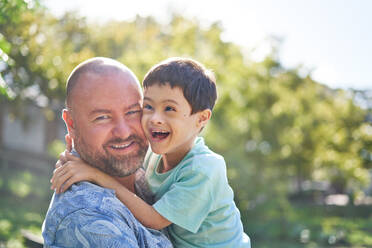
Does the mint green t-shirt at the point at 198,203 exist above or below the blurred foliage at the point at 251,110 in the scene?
below

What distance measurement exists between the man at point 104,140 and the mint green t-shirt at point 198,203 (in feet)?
0.56

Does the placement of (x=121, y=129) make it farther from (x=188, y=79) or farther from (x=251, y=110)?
(x=251, y=110)

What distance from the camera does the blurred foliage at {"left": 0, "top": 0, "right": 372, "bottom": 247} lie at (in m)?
15.8

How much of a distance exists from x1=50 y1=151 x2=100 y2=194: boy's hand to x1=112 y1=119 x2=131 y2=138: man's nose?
0.22m

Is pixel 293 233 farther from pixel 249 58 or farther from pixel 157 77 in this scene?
pixel 157 77

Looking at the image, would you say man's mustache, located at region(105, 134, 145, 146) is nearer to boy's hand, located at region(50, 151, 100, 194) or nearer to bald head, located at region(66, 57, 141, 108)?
boy's hand, located at region(50, 151, 100, 194)

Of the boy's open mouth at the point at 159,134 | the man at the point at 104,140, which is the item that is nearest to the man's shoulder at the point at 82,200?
the man at the point at 104,140

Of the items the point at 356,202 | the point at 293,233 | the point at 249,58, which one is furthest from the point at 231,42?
the point at 356,202

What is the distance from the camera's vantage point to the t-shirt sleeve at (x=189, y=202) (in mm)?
2486

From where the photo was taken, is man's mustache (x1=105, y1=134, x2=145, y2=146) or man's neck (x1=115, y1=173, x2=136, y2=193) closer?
man's mustache (x1=105, y1=134, x2=145, y2=146)

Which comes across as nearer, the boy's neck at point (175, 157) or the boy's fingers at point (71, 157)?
the boy's fingers at point (71, 157)

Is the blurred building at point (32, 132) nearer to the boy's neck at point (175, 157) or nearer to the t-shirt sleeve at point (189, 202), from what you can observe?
the boy's neck at point (175, 157)

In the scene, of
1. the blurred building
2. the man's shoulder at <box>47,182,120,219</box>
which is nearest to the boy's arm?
the man's shoulder at <box>47,182,120,219</box>

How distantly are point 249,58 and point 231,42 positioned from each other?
1572 mm
